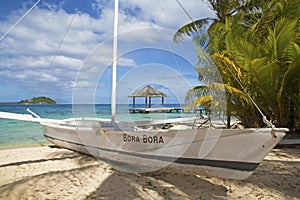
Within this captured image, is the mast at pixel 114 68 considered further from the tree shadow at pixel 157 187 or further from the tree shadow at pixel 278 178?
the tree shadow at pixel 278 178

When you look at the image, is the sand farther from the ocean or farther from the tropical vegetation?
the ocean

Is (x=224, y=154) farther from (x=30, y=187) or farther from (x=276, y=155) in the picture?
(x=30, y=187)

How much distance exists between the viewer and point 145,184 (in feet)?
10.7

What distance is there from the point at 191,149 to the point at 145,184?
→ 0.78m

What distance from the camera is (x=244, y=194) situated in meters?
2.95

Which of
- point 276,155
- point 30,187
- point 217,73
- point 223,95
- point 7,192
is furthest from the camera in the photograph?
point 217,73

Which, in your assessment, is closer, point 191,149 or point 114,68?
point 191,149

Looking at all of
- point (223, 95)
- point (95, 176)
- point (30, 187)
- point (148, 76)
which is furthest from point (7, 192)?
point (223, 95)

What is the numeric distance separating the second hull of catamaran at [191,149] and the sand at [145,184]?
0.19 metres

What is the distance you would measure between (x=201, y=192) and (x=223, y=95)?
12.3 feet

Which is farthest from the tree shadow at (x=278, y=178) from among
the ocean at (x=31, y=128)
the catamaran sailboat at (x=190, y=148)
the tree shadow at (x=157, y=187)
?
the ocean at (x=31, y=128)

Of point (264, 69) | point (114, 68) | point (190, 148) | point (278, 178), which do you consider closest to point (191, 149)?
point (190, 148)

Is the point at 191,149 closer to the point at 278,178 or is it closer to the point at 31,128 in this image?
the point at 278,178

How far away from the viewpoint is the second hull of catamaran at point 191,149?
9.89 ft
